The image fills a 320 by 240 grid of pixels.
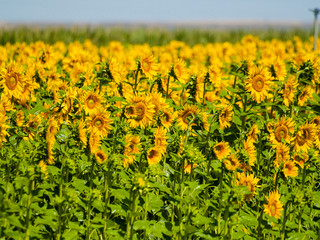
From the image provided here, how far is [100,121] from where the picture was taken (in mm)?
3834

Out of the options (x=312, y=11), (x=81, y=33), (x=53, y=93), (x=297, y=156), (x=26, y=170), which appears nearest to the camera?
(x=26, y=170)

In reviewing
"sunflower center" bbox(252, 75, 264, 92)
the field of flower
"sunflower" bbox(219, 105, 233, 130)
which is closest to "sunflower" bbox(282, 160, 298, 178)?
the field of flower

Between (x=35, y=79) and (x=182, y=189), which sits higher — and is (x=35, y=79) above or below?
above

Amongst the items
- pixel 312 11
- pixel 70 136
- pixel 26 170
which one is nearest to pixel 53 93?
pixel 70 136

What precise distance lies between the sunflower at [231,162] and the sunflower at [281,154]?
1.89ft

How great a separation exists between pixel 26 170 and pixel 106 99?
1.27m

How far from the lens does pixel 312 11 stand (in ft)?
25.0

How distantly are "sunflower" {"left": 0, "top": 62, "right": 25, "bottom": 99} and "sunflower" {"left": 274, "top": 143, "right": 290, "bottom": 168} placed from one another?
238 centimetres

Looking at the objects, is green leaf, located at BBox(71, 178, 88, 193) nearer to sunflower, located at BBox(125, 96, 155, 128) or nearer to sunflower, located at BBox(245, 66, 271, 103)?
sunflower, located at BBox(125, 96, 155, 128)

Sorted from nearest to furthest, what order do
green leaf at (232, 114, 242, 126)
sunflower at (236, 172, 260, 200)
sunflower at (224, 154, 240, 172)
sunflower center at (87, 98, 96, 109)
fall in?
sunflower at (224, 154, 240, 172), sunflower at (236, 172, 260, 200), sunflower center at (87, 98, 96, 109), green leaf at (232, 114, 242, 126)

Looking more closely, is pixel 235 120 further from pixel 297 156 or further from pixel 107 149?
pixel 107 149

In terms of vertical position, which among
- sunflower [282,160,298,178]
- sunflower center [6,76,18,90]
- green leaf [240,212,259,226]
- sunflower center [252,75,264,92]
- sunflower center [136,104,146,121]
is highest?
sunflower center [6,76,18,90]

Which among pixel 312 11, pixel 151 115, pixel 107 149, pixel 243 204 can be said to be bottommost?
pixel 243 204

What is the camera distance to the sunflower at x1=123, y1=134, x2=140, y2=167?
3.79 metres
